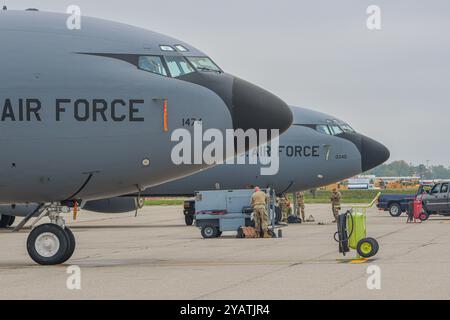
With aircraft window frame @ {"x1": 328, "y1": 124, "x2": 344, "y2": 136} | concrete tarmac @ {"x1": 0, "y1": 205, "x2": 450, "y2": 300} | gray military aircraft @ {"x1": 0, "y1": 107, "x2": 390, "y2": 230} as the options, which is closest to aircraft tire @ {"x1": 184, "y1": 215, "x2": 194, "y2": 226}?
gray military aircraft @ {"x1": 0, "y1": 107, "x2": 390, "y2": 230}

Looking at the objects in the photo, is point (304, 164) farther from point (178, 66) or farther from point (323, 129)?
point (178, 66)

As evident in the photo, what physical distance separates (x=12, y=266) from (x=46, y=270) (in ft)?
7.38

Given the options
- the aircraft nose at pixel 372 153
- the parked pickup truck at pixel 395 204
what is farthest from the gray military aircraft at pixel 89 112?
the parked pickup truck at pixel 395 204

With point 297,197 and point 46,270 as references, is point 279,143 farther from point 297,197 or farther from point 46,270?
point 46,270

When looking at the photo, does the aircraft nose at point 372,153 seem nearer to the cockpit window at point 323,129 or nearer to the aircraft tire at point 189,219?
the cockpit window at point 323,129

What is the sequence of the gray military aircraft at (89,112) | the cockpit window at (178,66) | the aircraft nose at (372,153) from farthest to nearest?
1. the aircraft nose at (372,153)
2. the cockpit window at (178,66)
3. the gray military aircraft at (89,112)

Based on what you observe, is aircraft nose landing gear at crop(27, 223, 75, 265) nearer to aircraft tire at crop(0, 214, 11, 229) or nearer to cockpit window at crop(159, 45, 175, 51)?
cockpit window at crop(159, 45, 175, 51)

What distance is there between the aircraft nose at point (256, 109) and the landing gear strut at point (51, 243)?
4287 mm

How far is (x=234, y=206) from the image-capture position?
35.1 metres

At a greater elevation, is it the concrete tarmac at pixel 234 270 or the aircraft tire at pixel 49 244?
the aircraft tire at pixel 49 244

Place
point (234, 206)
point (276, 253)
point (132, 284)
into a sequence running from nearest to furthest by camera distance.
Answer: point (132, 284)
point (276, 253)
point (234, 206)

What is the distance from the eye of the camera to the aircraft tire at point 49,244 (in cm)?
2095

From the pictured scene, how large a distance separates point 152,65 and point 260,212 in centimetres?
1309

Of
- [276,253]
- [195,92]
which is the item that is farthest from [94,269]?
[276,253]
